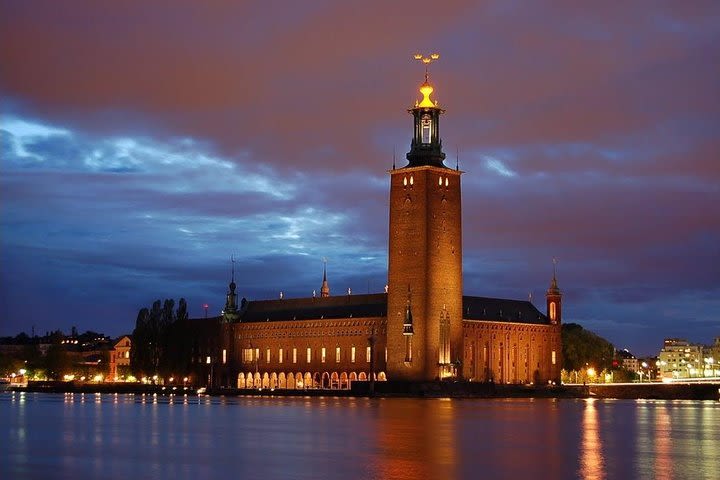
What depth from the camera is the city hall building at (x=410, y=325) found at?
295 feet

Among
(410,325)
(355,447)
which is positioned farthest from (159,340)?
(355,447)

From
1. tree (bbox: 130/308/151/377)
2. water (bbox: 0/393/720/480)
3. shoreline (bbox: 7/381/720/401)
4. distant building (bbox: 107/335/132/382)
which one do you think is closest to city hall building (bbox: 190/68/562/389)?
shoreline (bbox: 7/381/720/401)

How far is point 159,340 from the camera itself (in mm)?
A: 102812

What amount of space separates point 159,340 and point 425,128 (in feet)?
91.4

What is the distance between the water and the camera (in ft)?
86.3

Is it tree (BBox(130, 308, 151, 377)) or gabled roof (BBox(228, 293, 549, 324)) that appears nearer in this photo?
gabled roof (BBox(228, 293, 549, 324))

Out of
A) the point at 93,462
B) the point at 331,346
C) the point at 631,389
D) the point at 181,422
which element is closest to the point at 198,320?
the point at 331,346

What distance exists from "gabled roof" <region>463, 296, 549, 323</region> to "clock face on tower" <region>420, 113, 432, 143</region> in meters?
14.3

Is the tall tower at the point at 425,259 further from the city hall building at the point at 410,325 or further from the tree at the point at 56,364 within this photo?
the tree at the point at 56,364

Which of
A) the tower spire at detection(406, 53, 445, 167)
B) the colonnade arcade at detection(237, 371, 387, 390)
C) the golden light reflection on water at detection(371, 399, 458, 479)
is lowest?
the golden light reflection on water at detection(371, 399, 458, 479)

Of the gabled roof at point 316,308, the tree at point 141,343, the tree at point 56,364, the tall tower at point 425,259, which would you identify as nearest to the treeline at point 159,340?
the tree at point 141,343

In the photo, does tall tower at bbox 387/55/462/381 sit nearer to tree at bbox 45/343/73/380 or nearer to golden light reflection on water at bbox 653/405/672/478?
golden light reflection on water at bbox 653/405/672/478

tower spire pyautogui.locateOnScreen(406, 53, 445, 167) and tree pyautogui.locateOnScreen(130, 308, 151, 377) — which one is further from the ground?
tower spire pyautogui.locateOnScreen(406, 53, 445, 167)

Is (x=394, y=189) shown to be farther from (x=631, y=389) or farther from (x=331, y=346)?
(x=631, y=389)
